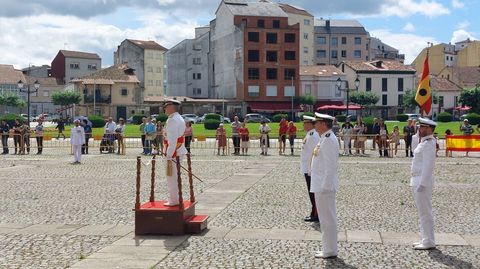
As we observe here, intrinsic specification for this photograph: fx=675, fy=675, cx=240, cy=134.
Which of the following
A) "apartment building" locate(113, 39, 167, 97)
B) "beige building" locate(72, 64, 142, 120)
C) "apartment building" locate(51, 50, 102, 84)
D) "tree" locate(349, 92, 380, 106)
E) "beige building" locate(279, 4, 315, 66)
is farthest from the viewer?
"apartment building" locate(51, 50, 102, 84)

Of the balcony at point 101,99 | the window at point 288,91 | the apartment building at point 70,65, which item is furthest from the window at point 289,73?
the apartment building at point 70,65

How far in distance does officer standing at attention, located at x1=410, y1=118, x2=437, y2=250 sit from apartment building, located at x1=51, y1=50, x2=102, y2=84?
353 feet

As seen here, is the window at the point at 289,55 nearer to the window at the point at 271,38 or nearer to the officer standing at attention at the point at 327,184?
the window at the point at 271,38

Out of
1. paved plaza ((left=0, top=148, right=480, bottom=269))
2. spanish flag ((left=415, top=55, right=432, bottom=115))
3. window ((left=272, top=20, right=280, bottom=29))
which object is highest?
window ((left=272, top=20, right=280, bottom=29))

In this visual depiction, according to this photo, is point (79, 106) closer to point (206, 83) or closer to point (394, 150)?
point (206, 83)

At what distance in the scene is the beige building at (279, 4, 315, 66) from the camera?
362 ft

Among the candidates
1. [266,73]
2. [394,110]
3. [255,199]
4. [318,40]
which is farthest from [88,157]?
[318,40]

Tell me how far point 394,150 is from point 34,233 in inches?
893

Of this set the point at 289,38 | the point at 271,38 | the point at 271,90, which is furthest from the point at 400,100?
the point at 271,38

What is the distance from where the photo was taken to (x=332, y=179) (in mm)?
8234

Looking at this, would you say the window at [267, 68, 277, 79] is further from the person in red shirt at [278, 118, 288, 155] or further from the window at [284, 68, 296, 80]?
the person in red shirt at [278, 118, 288, 155]

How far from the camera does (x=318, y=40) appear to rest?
4643 inches

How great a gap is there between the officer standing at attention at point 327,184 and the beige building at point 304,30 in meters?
102

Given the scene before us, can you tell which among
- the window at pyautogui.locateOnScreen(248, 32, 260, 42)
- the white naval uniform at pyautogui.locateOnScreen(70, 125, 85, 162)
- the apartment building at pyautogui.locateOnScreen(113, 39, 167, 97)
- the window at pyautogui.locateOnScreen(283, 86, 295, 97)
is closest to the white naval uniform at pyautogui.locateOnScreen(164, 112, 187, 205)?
the white naval uniform at pyautogui.locateOnScreen(70, 125, 85, 162)
